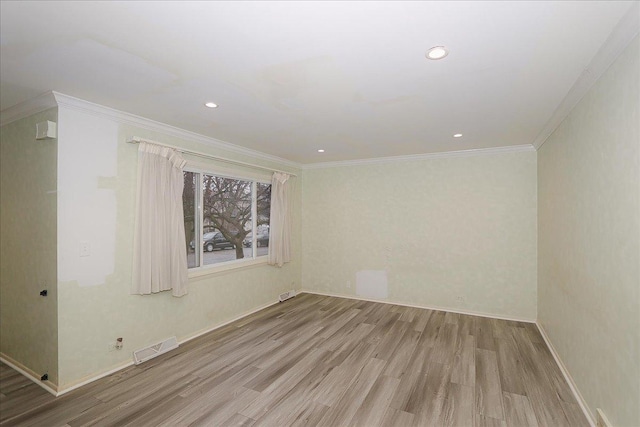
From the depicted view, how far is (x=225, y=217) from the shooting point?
4.23 m

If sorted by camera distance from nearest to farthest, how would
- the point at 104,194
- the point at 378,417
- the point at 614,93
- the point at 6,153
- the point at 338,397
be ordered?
the point at 614,93 → the point at 378,417 → the point at 338,397 → the point at 104,194 → the point at 6,153

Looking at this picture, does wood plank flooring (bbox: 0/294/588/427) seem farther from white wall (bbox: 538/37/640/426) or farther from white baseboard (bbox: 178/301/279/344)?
white wall (bbox: 538/37/640/426)

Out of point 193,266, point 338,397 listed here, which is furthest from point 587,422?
point 193,266

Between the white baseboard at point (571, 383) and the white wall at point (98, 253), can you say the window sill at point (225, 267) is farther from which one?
the white baseboard at point (571, 383)

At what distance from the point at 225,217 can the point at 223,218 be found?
0.04 m

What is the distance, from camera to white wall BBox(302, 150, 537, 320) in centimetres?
416

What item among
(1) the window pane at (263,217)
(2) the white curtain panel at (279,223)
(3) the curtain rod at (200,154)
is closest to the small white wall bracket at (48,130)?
(3) the curtain rod at (200,154)

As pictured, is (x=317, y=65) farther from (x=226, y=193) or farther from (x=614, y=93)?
(x=226, y=193)

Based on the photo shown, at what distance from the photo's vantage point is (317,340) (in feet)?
11.5

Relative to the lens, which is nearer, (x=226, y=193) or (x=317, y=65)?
(x=317, y=65)

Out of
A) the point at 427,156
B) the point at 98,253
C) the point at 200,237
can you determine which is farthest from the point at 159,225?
the point at 427,156

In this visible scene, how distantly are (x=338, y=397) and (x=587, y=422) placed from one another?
5.94ft

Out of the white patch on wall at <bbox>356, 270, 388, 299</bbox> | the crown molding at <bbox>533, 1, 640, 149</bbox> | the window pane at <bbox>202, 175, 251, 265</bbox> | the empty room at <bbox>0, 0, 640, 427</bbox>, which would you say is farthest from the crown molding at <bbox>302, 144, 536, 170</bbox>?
the white patch on wall at <bbox>356, 270, 388, 299</bbox>

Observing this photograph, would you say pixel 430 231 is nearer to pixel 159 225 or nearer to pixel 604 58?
pixel 604 58
